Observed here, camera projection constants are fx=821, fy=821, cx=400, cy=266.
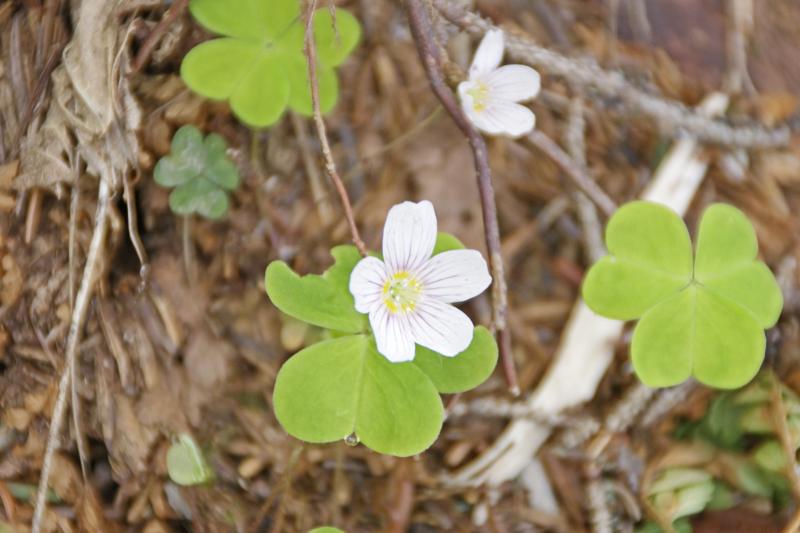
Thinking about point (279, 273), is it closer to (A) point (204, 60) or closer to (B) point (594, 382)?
(A) point (204, 60)

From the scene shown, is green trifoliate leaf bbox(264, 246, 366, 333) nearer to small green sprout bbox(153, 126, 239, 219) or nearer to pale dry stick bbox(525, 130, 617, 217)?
small green sprout bbox(153, 126, 239, 219)

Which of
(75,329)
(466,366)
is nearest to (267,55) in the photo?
(75,329)

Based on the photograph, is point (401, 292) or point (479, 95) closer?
point (401, 292)

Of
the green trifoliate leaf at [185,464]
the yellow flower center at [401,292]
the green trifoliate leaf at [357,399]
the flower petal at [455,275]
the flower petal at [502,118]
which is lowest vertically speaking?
the green trifoliate leaf at [185,464]

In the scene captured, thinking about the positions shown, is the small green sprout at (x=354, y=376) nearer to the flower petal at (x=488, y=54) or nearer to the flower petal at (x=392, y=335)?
the flower petal at (x=392, y=335)

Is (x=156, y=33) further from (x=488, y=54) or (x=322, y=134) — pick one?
(x=488, y=54)

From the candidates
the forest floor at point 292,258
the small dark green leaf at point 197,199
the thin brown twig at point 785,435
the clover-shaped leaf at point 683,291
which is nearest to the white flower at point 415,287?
the forest floor at point 292,258
